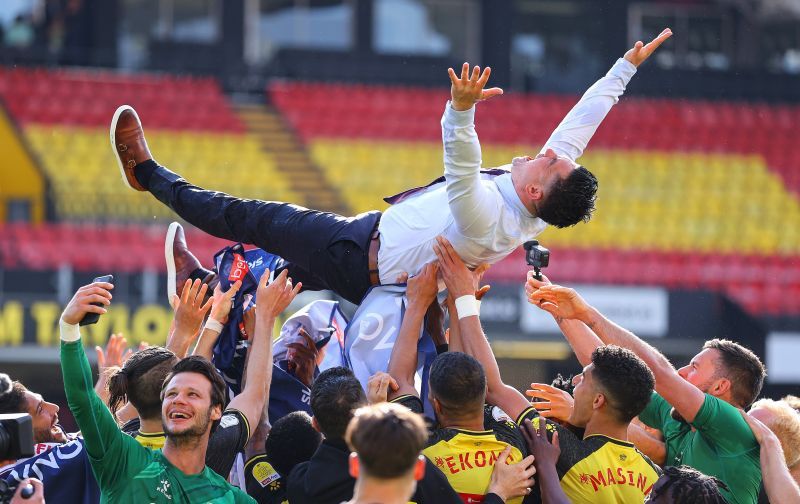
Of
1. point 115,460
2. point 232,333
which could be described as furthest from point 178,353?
point 115,460

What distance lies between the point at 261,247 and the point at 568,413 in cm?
161

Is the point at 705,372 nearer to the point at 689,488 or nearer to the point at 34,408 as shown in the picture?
the point at 689,488

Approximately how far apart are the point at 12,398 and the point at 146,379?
686 millimetres

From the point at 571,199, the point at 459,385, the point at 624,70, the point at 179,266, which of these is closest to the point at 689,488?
the point at 459,385

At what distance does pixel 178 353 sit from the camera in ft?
16.5

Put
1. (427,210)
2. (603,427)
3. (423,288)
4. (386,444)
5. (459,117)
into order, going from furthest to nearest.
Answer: (427,210)
(423,288)
(459,117)
(603,427)
(386,444)

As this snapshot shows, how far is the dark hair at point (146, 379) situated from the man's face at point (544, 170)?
1605mm

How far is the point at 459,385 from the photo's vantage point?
4.07 m

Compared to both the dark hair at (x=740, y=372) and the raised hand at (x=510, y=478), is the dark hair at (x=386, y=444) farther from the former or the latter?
A: the dark hair at (x=740, y=372)

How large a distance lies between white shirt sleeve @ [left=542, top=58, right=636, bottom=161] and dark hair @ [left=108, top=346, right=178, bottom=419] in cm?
197

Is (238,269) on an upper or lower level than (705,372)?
upper

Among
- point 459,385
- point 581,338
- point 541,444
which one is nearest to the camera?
point 459,385

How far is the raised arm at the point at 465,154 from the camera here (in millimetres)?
4422

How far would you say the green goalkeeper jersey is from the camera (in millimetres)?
3857
